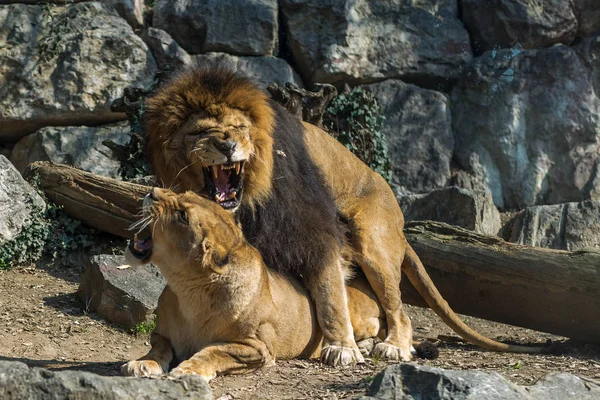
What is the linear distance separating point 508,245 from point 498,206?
3.58m

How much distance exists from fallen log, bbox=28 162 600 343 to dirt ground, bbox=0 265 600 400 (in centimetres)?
25

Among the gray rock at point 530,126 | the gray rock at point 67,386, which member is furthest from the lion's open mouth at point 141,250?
the gray rock at point 530,126

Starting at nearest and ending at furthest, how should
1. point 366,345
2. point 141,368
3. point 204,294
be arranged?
1. point 141,368
2. point 204,294
3. point 366,345

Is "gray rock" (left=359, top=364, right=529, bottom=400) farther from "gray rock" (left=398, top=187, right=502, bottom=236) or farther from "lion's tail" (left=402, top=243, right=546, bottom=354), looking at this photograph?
"gray rock" (left=398, top=187, right=502, bottom=236)

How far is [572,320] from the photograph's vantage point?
6.47 meters

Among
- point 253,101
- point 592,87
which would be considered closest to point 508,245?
point 253,101

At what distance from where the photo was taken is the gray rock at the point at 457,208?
29.2 ft

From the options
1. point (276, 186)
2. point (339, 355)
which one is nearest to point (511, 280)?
point (339, 355)

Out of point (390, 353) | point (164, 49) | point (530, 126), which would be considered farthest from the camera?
point (530, 126)

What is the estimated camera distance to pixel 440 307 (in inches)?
260

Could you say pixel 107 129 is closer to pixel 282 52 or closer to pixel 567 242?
pixel 282 52

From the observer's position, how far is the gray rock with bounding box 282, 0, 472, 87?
10.2 meters

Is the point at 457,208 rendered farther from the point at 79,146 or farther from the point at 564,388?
the point at 564,388

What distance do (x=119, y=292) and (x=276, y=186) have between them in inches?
71.3
